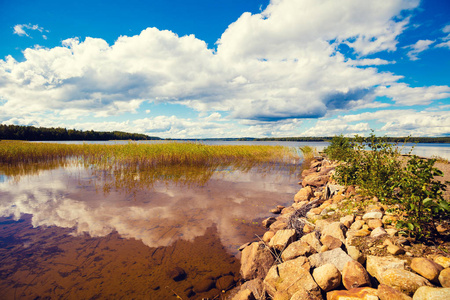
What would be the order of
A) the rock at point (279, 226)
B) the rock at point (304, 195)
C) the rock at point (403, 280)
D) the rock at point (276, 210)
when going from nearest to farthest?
the rock at point (403, 280) → the rock at point (279, 226) → the rock at point (276, 210) → the rock at point (304, 195)

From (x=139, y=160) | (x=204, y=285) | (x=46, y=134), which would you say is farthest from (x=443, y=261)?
(x=46, y=134)

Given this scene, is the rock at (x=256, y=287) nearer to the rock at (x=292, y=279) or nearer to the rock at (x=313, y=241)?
the rock at (x=292, y=279)

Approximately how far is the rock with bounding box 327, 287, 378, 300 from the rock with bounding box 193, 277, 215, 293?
2072 millimetres

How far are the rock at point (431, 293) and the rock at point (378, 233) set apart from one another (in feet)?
4.40

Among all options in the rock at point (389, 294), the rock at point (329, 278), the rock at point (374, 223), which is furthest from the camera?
the rock at point (374, 223)

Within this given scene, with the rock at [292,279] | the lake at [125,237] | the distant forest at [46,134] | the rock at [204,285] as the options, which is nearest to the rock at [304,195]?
the lake at [125,237]

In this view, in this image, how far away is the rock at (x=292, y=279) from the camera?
2.88m

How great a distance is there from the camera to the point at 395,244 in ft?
10.8

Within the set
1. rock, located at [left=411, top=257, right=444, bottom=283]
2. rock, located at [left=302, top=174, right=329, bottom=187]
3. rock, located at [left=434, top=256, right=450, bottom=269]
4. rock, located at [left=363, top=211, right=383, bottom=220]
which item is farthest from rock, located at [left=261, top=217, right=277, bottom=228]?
rock, located at [left=302, top=174, right=329, bottom=187]

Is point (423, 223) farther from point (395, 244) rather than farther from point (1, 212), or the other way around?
point (1, 212)

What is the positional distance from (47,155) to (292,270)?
79.4ft

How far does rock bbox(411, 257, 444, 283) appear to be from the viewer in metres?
2.53

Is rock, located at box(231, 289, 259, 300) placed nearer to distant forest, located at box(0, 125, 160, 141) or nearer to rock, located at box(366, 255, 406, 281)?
rock, located at box(366, 255, 406, 281)

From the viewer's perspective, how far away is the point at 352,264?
293 cm
